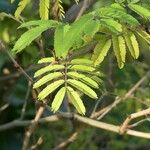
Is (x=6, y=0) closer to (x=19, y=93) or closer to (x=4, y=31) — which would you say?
(x=4, y=31)

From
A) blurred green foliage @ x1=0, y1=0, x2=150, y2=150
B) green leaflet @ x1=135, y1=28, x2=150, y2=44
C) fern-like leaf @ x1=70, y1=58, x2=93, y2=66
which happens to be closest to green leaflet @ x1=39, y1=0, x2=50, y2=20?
fern-like leaf @ x1=70, y1=58, x2=93, y2=66

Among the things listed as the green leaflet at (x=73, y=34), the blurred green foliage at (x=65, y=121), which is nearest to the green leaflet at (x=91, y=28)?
the green leaflet at (x=73, y=34)

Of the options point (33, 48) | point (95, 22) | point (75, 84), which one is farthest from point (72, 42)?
point (33, 48)

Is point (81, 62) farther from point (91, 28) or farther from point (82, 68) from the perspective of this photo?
point (91, 28)

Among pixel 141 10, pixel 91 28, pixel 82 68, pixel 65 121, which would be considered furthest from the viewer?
pixel 65 121

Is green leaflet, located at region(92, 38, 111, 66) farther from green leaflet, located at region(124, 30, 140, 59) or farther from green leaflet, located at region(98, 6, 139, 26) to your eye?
green leaflet, located at region(98, 6, 139, 26)

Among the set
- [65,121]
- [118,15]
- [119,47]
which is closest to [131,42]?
[119,47]
